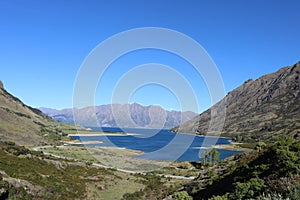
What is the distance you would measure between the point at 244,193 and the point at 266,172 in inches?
123

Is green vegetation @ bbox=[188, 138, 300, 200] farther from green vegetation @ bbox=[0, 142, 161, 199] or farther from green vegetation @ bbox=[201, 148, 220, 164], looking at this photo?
green vegetation @ bbox=[201, 148, 220, 164]

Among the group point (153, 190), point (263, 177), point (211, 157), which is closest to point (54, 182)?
point (153, 190)

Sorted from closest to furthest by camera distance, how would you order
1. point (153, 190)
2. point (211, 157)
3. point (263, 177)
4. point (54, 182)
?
point (263, 177) → point (54, 182) → point (153, 190) → point (211, 157)

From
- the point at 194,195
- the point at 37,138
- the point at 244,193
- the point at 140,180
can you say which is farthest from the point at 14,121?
the point at 244,193

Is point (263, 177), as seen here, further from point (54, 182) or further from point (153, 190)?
point (54, 182)

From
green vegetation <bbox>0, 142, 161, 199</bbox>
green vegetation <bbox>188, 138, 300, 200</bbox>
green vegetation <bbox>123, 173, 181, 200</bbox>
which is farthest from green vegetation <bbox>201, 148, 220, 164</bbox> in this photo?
green vegetation <bbox>188, 138, 300, 200</bbox>

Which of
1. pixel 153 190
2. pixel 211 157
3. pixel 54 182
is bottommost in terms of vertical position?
pixel 153 190

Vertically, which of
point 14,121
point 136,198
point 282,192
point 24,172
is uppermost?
point 14,121

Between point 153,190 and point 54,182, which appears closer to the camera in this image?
point 54,182

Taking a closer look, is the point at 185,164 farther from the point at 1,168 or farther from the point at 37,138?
the point at 37,138

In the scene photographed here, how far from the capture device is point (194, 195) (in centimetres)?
2452

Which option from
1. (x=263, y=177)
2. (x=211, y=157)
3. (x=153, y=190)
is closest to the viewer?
(x=263, y=177)

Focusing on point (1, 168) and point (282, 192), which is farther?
point (1, 168)

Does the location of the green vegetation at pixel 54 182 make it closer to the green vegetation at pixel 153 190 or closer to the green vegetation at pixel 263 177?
the green vegetation at pixel 153 190
